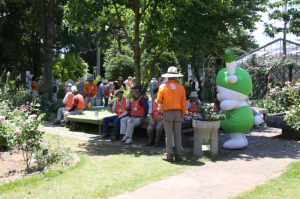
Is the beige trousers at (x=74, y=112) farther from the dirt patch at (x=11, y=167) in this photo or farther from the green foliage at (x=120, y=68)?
the green foliage at (x=120, y=68)

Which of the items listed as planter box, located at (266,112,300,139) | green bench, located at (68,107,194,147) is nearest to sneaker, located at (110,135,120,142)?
green bench, located at (68,107,194,147)

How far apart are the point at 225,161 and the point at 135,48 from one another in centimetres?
507

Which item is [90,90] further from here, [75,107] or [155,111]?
[155,111]

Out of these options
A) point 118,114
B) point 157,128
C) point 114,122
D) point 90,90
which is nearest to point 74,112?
point 118,114

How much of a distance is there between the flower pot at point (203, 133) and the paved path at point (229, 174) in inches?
18.1

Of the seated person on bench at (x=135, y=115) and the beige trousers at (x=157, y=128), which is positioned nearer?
the beige trousers at (x=157, y=128)

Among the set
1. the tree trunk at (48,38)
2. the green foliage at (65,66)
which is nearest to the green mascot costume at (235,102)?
the tree trunk at (48,38)

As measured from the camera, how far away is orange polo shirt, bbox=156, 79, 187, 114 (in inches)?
246

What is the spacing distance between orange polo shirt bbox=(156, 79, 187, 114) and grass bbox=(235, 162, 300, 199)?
2.37m

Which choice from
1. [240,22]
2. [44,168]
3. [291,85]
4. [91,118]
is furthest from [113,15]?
[291,85]

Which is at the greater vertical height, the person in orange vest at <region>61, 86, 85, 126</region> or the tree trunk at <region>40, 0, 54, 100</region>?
the tree trunk at <region>40, 0, 54, 100</region>

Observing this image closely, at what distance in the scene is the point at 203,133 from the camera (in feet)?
21.7

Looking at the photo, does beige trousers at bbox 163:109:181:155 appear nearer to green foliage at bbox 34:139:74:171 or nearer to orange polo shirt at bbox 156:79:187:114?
orange polo shirt at bbox 156:79:187:114

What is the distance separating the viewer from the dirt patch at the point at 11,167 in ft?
16.6
